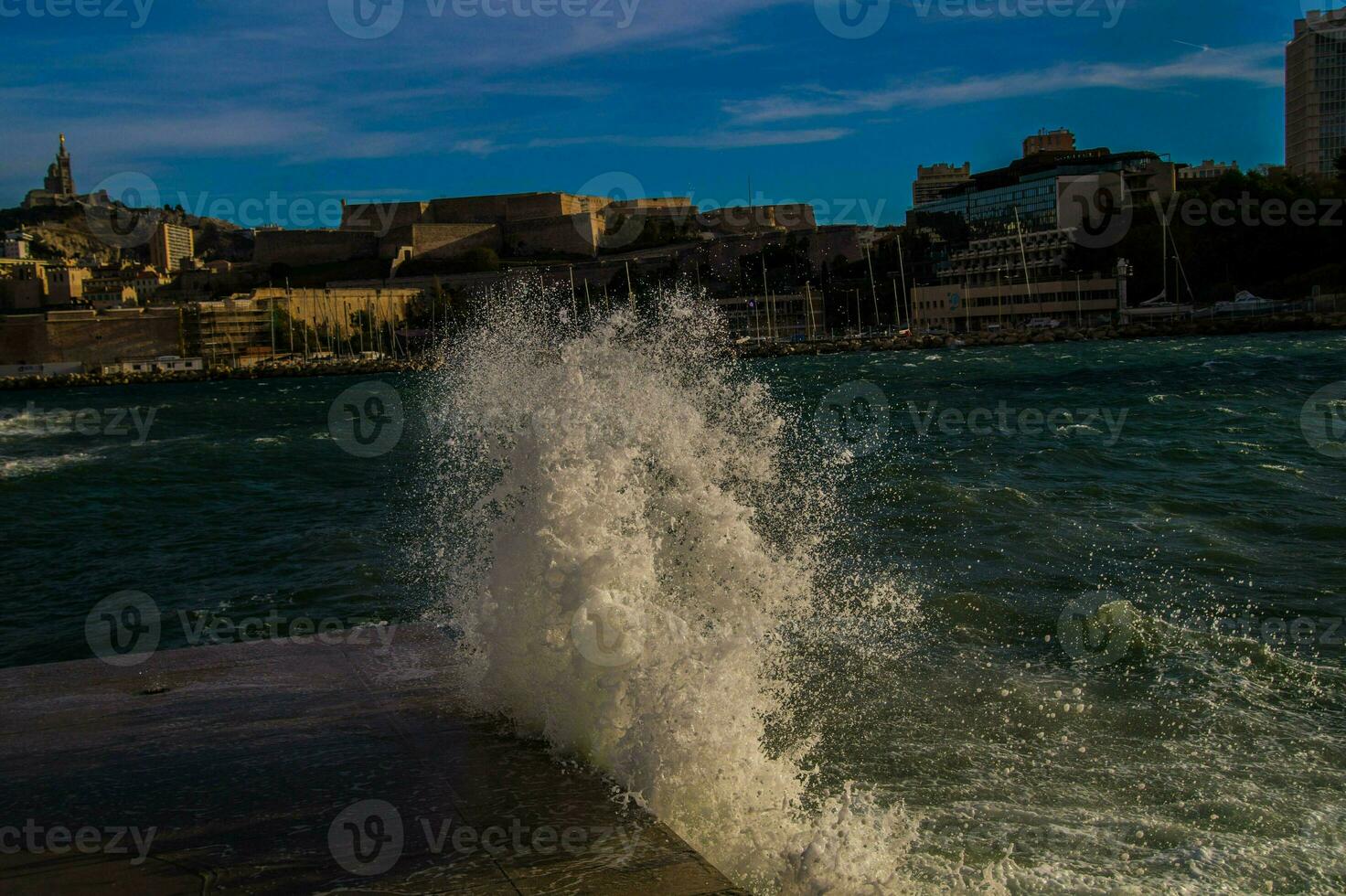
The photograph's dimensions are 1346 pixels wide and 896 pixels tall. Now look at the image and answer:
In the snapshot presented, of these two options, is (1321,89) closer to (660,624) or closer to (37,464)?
(37,464)

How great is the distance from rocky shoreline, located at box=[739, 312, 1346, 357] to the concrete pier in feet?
212

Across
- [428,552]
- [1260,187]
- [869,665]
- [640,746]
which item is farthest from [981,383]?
[1260,187]

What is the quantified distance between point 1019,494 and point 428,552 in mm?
5957

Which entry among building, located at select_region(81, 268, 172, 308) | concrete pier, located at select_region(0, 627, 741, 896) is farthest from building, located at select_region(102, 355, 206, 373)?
concrete pier, located at select_region(0, 627, 741, 896)

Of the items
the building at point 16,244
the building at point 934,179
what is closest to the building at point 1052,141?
the building at point 934,179

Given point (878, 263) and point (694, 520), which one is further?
point (878, 263)

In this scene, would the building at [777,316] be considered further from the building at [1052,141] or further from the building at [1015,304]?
the building at [1052,141]

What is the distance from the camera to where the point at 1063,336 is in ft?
228

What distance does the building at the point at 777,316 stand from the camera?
8756 cm

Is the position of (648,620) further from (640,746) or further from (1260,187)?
(1260,187)

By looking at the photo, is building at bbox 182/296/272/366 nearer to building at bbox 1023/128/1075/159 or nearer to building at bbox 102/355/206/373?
building at bbox 102/355/206/373

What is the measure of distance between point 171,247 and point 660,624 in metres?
183

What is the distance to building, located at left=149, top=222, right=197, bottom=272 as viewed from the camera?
154875 mm

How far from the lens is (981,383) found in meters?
37.0
